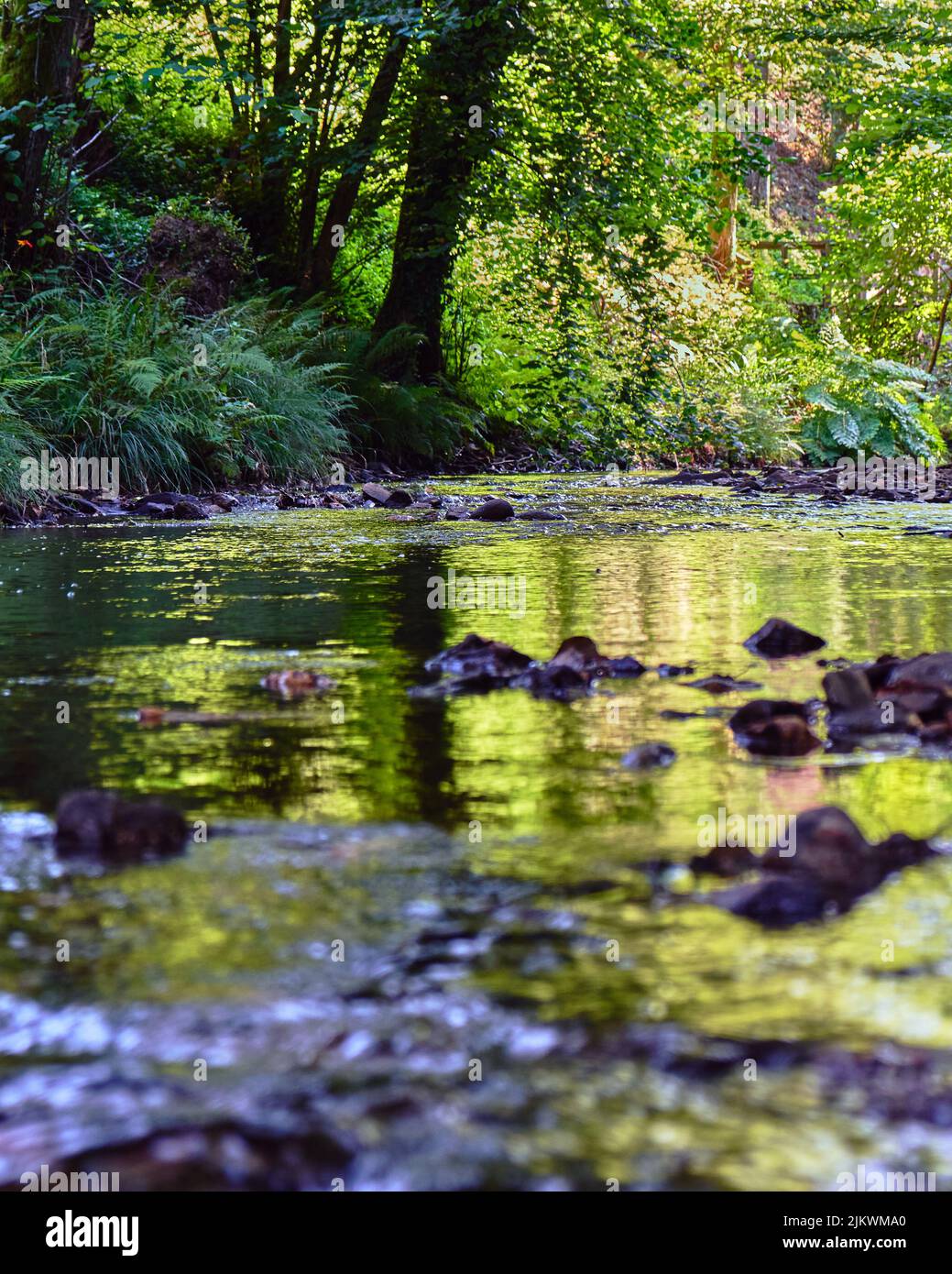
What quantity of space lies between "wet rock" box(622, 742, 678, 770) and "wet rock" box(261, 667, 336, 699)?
78 centimetres

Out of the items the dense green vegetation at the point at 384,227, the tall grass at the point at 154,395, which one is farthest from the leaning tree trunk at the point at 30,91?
the tall grass at the point at 154,395

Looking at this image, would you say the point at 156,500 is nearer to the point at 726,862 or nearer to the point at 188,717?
the point at 188,717

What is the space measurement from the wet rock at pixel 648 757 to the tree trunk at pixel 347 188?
10.5 m

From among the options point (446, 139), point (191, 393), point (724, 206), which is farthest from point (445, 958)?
point (724, 206)

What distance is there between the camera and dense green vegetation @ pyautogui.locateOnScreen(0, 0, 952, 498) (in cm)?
943

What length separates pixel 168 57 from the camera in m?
9.70

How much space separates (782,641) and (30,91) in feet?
29.3

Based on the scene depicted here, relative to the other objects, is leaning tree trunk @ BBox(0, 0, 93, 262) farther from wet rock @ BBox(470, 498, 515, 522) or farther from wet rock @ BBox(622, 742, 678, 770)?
wet rock @ BBox(622, 742, 678, 770)

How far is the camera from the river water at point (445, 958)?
0.88 metres

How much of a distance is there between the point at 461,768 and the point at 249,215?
13031 millimetres

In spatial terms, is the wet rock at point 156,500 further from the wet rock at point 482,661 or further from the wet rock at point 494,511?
the wet rock at point 482,661

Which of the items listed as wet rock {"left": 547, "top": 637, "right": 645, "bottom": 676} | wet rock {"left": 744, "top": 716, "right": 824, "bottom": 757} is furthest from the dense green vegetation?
wet rock {"left": 744, "top": 716, "right": 824, "bottom": 757}
